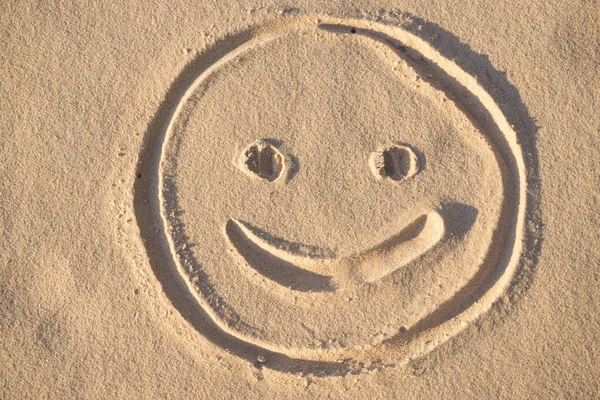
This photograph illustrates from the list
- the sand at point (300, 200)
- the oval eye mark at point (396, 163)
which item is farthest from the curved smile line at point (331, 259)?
the oval eye mark at point (396, 163)

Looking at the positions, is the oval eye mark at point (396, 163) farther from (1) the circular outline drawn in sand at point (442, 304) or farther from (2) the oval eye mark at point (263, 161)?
(2) the oval eye mark at point (263, 161)

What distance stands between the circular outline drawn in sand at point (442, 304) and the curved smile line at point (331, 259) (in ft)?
0.82

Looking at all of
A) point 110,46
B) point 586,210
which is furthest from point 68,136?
point 586,210

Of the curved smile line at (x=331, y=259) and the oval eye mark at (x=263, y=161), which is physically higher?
the oval eye mark at (x=263, y=161)

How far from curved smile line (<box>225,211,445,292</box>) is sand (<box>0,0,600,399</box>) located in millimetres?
10

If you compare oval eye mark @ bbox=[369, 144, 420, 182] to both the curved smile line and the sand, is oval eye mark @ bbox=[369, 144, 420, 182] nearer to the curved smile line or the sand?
the sand

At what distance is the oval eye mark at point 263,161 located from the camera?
2246 mm

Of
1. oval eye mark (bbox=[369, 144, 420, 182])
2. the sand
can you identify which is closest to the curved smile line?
the sand

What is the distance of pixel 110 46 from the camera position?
2342 mm

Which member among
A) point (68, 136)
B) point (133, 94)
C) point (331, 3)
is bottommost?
point (68, 136)

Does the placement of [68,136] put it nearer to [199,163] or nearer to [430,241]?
[199,163]

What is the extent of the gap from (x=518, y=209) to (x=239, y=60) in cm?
150

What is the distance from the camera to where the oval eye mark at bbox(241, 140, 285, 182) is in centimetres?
225

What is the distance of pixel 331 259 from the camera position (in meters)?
2.20
